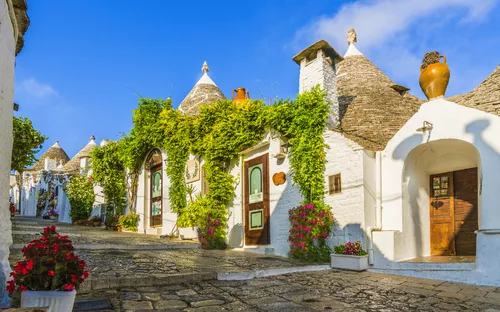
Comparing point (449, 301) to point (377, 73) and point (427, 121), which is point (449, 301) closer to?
point (427, 121)

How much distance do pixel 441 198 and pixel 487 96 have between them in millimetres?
2312

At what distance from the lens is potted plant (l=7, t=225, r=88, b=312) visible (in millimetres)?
3682

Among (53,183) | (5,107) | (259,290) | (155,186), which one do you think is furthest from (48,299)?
(53,183)

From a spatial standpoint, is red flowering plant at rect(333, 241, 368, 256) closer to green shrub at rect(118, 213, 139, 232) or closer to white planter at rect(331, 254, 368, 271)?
white planter at rect(331, 254, 368, 271)

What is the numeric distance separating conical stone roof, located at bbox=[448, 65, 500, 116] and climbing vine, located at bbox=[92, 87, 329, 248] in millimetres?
3021

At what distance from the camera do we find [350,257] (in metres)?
7.77

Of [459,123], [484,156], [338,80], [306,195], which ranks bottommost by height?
[306,195]

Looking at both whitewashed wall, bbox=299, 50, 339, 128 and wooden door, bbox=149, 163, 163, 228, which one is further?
wooden door, bbox=149, 163, 163, 228

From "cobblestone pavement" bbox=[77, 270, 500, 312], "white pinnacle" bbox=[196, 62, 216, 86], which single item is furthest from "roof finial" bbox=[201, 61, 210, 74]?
"cobblestone pavement" bbox=[77, 270, 500, 312]

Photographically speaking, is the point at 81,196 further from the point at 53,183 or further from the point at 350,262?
the point at 350,262

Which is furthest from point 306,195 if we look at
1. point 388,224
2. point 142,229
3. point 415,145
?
point 142,229

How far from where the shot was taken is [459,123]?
7406 mm

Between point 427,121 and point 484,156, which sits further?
point 427,121

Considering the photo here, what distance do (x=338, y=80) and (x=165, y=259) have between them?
307 inches
